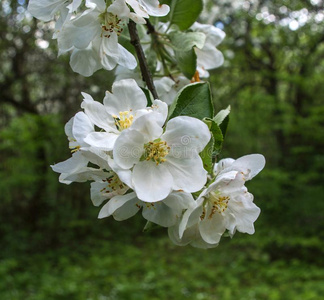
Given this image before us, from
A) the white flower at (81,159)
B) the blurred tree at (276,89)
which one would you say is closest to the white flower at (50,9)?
the white flower at (81,159)

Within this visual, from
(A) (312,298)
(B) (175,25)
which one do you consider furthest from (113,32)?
(A) (312,298)

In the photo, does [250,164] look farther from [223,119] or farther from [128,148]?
[128,148]

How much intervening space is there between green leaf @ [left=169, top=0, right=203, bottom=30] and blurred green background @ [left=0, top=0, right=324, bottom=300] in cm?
378

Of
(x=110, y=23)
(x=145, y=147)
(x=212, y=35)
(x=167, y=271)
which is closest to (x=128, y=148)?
(x=145, y=147)

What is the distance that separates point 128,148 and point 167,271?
18.1 ft

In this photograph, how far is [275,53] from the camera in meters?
7.34

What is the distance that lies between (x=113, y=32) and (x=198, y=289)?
190 inches

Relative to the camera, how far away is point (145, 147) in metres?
0.70

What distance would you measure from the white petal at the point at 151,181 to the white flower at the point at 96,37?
23 cm

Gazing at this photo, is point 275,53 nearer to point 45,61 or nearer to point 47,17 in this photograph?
point 45,61

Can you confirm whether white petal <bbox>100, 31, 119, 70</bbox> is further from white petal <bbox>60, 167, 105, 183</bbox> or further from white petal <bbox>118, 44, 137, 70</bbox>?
white petal <bbox>60, 167, 105, 183</bbox>

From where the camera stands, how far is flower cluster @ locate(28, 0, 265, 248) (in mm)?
669

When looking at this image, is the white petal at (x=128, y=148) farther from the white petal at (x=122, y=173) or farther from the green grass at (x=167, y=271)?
the green grass at (x=167, y=271)

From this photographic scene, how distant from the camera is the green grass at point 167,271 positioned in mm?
4836
